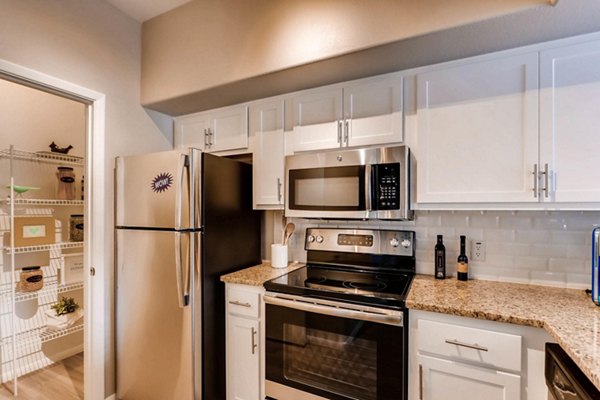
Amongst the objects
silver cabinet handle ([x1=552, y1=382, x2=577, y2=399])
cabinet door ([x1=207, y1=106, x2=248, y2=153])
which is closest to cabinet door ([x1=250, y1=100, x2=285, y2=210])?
cabinet door ([x1=207, y1=106, x2=248, y2=153])

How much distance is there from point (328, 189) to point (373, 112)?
1.73 ft

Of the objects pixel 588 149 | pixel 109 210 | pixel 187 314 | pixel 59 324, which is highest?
pixel 588 149

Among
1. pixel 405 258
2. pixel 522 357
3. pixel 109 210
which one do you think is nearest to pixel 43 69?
pixel 109 210

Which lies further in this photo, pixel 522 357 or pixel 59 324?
pixel 59 324

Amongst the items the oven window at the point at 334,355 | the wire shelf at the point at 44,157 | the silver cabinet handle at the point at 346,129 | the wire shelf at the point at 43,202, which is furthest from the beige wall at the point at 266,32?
the oven window at the point at 334,355

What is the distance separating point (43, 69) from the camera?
1711mm

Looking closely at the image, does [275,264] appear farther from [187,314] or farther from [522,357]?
[522,357]

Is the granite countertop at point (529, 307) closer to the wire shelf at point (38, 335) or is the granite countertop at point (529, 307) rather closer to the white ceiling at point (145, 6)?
the white ceiling at point (145, 6)

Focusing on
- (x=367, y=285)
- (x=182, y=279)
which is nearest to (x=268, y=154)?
(x=182, y=279)

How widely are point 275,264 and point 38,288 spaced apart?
1.96 m

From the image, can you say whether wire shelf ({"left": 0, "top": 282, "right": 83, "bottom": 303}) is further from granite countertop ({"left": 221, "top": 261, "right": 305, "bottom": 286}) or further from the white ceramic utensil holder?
the white ceramic utensil holder

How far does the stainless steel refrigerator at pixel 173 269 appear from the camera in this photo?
1.76 metres

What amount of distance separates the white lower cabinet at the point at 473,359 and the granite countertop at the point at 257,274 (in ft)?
2.83

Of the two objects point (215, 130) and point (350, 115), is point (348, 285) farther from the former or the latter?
point (215, 130)
